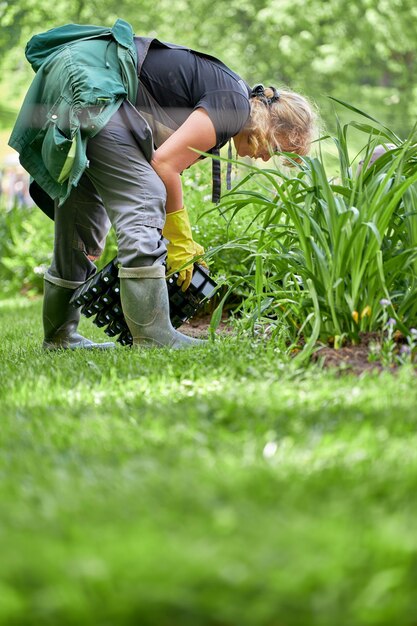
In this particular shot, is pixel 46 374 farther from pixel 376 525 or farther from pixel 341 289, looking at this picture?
pixel 376 525

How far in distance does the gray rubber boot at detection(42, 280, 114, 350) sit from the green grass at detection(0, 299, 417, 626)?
154 centimetres

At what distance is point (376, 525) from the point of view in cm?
134

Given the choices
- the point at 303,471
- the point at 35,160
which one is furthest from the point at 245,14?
the point at 303,471

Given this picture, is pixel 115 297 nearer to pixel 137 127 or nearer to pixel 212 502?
pixel 137 127

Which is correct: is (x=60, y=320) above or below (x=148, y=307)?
below

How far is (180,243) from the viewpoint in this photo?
12.1ft

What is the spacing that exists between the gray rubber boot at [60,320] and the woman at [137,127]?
0.58m

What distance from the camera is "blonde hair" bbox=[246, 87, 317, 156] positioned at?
11.5ft

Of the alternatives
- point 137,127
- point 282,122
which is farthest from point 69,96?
point 282,122

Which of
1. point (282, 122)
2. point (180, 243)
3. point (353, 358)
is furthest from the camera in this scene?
point (180, 243)

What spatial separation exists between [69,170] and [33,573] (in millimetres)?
2199

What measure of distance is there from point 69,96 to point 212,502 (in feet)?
7.26

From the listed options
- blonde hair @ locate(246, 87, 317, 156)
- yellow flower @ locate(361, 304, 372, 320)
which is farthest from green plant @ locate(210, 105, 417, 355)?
blonde hair @ locate(246, 87, 317, 156)

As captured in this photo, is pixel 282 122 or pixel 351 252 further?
pixel 282 122
